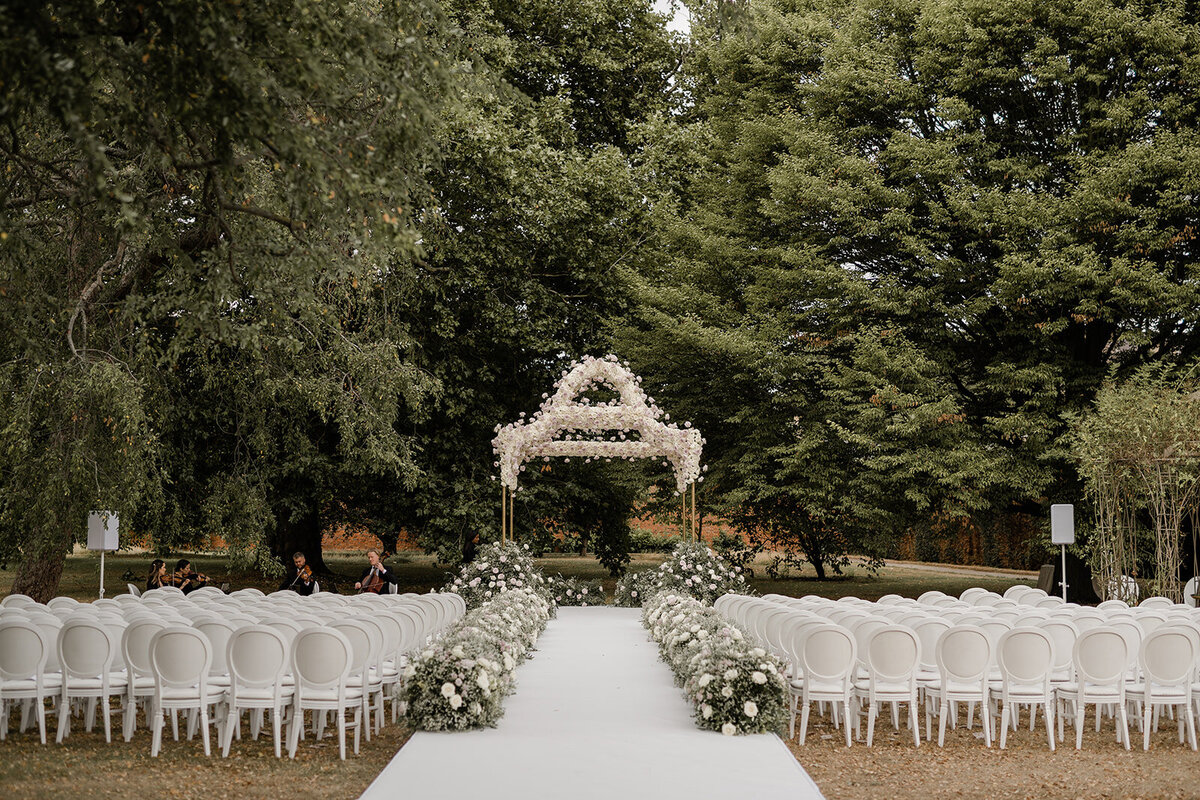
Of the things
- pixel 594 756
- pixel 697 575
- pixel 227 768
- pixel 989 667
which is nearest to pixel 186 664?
pixel 227 768

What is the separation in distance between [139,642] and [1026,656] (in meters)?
6.91

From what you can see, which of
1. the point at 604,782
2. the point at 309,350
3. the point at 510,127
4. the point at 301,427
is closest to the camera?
the point at 604,782

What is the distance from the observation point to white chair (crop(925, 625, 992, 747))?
8.64 meters

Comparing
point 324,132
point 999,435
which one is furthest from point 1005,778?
point 999,435

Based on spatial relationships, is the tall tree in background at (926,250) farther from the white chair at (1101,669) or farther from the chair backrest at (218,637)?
the chair backrest at (218,637)

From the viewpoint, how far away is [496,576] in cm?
1841

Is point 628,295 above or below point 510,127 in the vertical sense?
below

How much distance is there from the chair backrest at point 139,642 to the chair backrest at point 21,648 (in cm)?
65

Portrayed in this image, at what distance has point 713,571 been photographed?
749 inches

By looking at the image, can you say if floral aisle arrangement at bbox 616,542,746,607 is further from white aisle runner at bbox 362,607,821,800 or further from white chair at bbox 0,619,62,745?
white chair at bbox 0,619,62,745

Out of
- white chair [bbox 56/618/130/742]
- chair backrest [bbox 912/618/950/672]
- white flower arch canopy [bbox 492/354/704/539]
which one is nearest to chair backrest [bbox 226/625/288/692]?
white chair [bbox 56/618/130/742]

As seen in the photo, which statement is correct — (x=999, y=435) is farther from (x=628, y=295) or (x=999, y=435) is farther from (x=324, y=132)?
(x=324, y=132)

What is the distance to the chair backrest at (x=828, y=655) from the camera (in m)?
8.73

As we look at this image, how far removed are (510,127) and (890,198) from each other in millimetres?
7835
